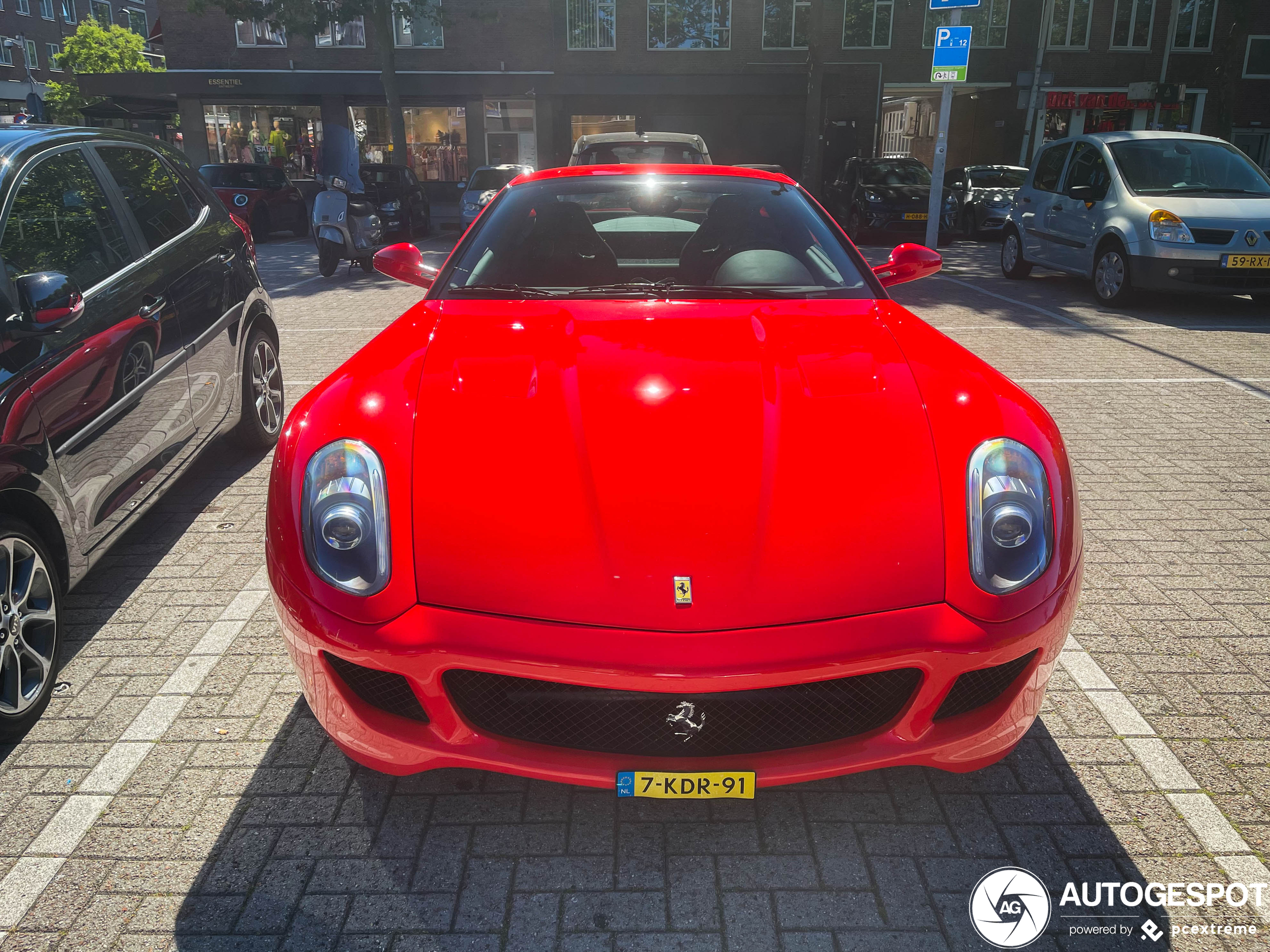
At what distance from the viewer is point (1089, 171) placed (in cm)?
1086

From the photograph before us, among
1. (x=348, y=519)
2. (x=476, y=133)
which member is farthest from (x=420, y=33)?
(x=348, y=519)

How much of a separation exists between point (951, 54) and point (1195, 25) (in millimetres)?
24817

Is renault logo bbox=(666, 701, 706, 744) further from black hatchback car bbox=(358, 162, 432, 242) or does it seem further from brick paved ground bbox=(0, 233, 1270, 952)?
black hatchback car bbox=(358, 162, 432, 242)

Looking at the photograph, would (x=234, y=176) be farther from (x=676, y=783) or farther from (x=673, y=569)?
(x=676, y=783)

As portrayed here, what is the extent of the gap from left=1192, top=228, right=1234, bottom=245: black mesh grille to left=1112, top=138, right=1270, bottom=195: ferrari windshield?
30.1 inches

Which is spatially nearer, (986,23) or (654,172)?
(654,172)

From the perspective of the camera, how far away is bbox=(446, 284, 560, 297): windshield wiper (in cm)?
332

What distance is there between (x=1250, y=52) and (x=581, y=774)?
40.4m

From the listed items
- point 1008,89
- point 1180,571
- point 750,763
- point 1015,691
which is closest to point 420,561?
point 750,763

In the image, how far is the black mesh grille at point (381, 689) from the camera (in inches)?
85.5

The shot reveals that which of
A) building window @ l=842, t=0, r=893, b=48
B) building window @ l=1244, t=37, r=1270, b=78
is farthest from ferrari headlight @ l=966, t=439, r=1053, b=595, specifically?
building window @ l=1244, t=37, r=1270, b=78

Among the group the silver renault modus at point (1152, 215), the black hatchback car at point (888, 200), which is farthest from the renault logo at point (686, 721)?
the black hatchback car at point (888, 200)

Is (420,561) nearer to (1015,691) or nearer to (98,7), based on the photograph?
(1015,691)

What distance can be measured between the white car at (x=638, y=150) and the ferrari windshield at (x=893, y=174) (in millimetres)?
8372
